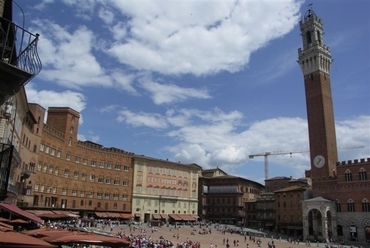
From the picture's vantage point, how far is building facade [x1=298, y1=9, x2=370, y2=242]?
195 ft

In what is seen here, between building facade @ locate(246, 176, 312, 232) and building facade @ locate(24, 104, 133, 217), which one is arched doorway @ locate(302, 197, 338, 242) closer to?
building facade @ locate(246, 176, 312, 232)

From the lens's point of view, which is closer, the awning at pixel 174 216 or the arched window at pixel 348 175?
the arched window at pixel 348 175

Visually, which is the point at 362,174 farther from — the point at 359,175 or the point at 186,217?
the point at 186,217

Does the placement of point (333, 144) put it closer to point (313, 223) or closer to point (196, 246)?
point (313, 223)

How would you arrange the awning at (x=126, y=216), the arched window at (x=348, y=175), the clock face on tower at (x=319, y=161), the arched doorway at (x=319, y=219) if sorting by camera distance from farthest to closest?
the awning at (x=126, y=216), the clock face on tower at (x=319, y=161), the arched window at (x=348, y=175), the arched doorway at (x=319, y=219)

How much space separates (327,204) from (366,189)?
6822 mm

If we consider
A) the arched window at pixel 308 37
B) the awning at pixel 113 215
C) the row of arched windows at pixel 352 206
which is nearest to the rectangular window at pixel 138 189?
the awning at pixel 113 215

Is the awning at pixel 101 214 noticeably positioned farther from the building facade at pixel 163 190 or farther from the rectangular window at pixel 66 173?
the rectangular window at pixel 66 173

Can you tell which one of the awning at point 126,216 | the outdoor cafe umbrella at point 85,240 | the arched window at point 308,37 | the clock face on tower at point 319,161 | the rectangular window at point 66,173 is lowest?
the outdoor cafe umbrella at point 85,240

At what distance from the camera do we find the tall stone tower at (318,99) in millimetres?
66500

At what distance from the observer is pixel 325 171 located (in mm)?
65375

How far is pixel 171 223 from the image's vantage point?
79.6 m

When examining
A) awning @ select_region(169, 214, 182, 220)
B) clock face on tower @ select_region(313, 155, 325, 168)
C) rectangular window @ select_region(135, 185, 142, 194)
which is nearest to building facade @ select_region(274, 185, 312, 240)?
clock face on tower @ select_region(313, 155, 325, 168)

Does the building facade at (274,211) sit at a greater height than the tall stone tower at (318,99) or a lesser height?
lesser
